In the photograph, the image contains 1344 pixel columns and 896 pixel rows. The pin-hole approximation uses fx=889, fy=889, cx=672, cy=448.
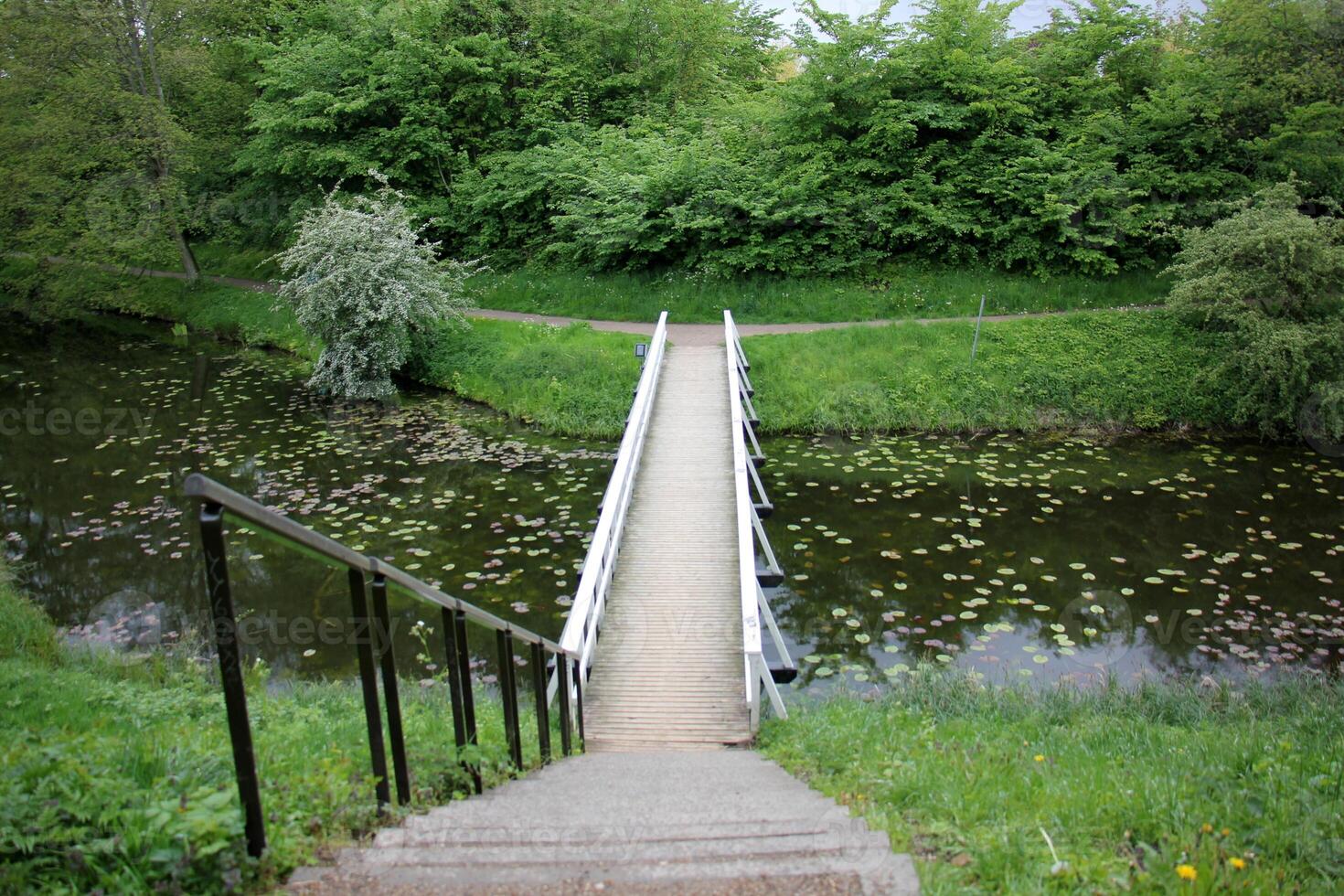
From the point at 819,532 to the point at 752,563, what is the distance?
397 centimetres

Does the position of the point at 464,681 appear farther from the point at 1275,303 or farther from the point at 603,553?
the point at 1275,303

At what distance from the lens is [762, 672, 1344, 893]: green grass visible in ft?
10.6

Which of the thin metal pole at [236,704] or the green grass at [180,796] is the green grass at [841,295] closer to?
the green grass at [180,796]

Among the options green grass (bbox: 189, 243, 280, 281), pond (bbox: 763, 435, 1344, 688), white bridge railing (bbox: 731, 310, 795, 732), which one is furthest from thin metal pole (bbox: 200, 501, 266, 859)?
green grass (bbox: 189, 243, 280, 281)

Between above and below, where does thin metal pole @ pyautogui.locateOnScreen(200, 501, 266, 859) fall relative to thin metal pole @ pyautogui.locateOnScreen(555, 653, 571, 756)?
above

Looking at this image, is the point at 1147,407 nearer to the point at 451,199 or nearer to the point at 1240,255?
the point at 1240,255

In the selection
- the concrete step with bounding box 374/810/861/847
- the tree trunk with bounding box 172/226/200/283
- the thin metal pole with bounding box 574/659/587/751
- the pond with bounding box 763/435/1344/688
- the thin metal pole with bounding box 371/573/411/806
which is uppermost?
the tree trunk with bounding box 172/226/200/283

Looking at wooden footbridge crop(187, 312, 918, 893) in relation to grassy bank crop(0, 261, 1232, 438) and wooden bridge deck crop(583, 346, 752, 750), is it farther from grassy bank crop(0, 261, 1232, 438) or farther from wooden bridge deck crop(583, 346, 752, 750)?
grassy bank crop(0, 261, 1232, 438)

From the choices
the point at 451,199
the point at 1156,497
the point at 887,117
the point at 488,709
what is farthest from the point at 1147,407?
the point at 451,199

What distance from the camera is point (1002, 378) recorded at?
16.7m

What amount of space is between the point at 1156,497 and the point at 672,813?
1166cm

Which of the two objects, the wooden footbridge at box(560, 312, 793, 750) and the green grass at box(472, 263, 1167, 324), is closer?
the wooden footbridge at box(560, 312, 793, 750)

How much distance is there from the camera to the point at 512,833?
3.21 meters

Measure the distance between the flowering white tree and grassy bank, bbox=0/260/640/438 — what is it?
1.18 m
